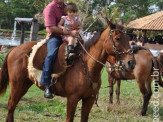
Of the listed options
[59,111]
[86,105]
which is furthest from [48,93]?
[59,111]

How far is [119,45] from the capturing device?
163 inches

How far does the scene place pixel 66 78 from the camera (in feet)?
14.9

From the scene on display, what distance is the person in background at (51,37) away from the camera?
462cm

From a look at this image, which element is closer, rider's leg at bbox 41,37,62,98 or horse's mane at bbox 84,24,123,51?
horse's mane at bbox 84,24,123,51

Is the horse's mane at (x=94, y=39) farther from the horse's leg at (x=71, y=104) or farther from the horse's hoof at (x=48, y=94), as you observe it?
the horse's hoof at (x=48, y=94)

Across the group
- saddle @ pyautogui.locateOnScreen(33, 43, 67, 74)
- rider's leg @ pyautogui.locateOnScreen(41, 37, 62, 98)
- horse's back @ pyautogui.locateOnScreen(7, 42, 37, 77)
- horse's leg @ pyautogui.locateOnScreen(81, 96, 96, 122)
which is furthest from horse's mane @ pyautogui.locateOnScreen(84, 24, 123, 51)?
horse's back @ pyautogui.locateOnScreen(7, 42, 37, 77)

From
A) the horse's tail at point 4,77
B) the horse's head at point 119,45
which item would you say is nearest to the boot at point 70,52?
the horse's head at point 119,45

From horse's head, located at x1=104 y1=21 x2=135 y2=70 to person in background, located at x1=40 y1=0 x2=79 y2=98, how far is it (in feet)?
2.22

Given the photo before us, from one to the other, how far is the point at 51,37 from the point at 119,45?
1355 millimetres

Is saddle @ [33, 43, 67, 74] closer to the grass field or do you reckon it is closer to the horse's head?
the horse's head

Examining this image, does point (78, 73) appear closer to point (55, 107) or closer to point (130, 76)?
point (55, 107)

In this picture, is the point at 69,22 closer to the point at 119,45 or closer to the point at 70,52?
the point at 70,52

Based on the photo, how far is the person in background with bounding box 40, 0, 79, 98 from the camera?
462cm

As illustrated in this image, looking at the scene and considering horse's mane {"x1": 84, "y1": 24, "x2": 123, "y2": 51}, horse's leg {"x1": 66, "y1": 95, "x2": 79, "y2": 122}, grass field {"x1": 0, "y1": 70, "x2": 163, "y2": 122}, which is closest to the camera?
horse's mane {"x1": 84, "y1": 24, "x2": 123, "y2": 51}
